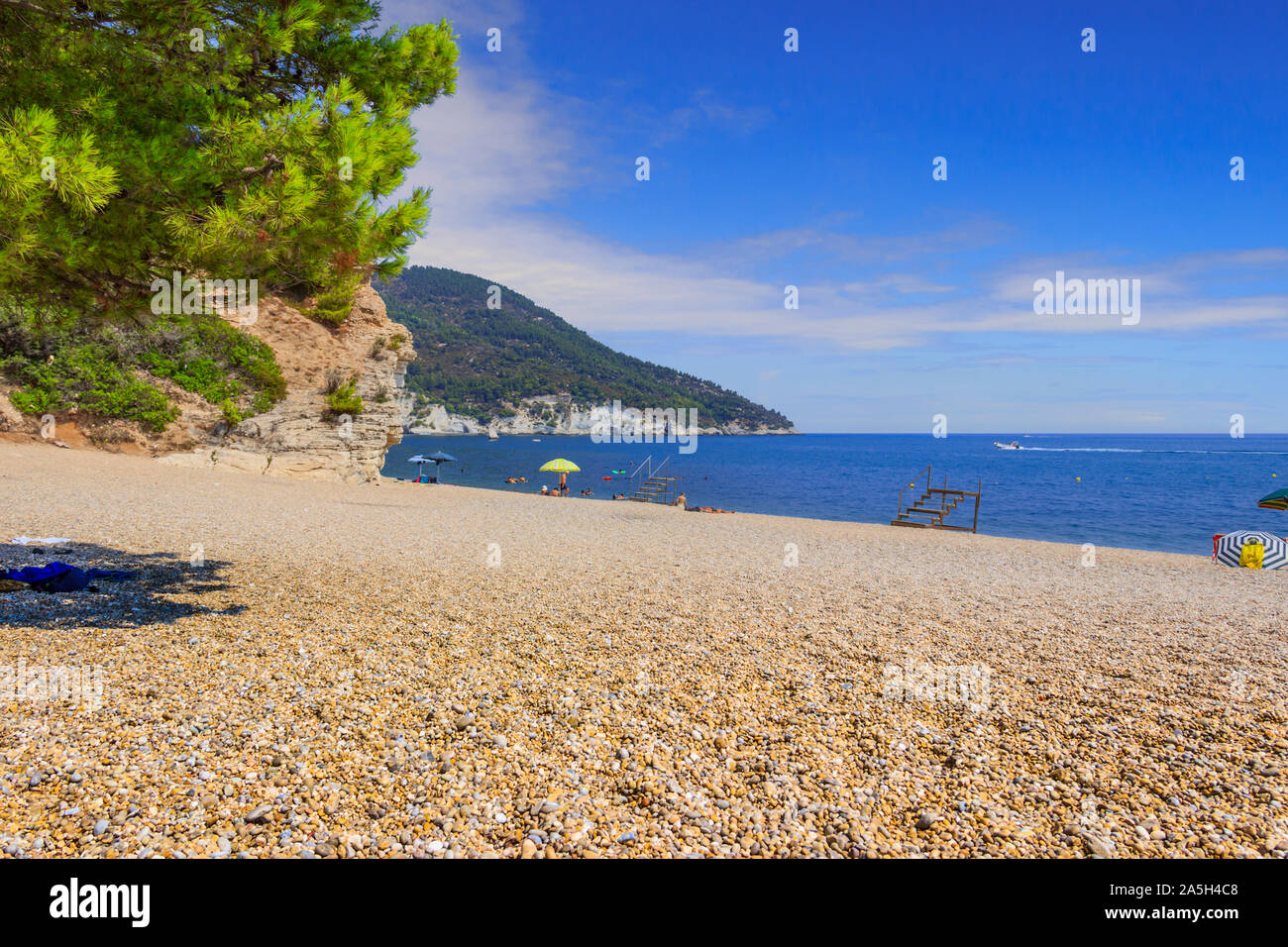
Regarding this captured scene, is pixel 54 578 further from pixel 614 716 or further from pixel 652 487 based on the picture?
pixel 652 487

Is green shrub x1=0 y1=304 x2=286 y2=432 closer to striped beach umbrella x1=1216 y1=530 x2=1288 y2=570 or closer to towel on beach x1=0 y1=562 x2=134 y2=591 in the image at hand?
towel on beach x1=0 y1=562 x2=134 y2=591

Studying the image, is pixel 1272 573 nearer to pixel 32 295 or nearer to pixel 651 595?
pixel 651 595

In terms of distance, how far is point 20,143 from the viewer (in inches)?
151

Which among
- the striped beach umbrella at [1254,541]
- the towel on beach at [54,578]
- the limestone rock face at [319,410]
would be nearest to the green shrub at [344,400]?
the limestone rock face at [319,410]

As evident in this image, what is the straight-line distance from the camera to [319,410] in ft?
82.8

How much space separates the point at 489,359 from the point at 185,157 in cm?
16635

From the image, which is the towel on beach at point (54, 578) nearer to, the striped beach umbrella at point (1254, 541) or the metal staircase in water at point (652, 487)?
the striped beach umbrella at point (1254, 541)

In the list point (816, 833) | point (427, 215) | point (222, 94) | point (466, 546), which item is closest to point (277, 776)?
point (816, 833)

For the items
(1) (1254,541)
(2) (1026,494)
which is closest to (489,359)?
(2) (1026,494)

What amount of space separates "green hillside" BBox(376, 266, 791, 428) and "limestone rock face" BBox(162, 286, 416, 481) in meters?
125

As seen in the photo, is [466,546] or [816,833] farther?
[466,546]

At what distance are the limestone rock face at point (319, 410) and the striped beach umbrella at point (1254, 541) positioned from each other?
92.9ft

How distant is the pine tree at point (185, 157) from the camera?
15.1 feet
